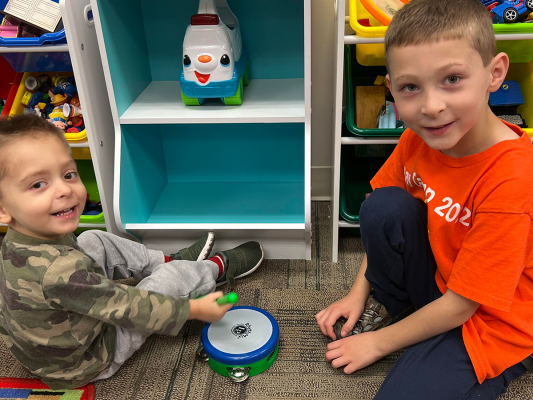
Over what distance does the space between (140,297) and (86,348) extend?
168 mm

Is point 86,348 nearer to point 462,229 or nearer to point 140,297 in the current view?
point 140,297

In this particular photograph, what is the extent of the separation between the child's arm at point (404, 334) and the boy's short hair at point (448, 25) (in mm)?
403

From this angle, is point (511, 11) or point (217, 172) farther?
point (217, 172)

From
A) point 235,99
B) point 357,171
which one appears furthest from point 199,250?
point 357,171

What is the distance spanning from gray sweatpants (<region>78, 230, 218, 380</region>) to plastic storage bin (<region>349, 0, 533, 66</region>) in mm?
665

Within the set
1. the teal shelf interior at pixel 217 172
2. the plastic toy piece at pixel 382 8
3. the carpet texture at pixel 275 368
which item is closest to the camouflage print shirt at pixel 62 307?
the carpet texture at pixel 275 368

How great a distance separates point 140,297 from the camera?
0.87 m

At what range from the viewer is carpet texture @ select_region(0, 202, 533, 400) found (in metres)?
0.96

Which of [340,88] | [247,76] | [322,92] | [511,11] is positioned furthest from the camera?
[322,92]

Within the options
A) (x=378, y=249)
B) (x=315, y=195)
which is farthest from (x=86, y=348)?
(x=315, y=195)

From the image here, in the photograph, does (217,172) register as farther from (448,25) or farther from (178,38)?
(448,25)

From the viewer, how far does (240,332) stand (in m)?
1.03

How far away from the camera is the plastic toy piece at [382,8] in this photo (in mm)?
1045

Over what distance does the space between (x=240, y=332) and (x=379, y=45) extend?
77 centimetres
